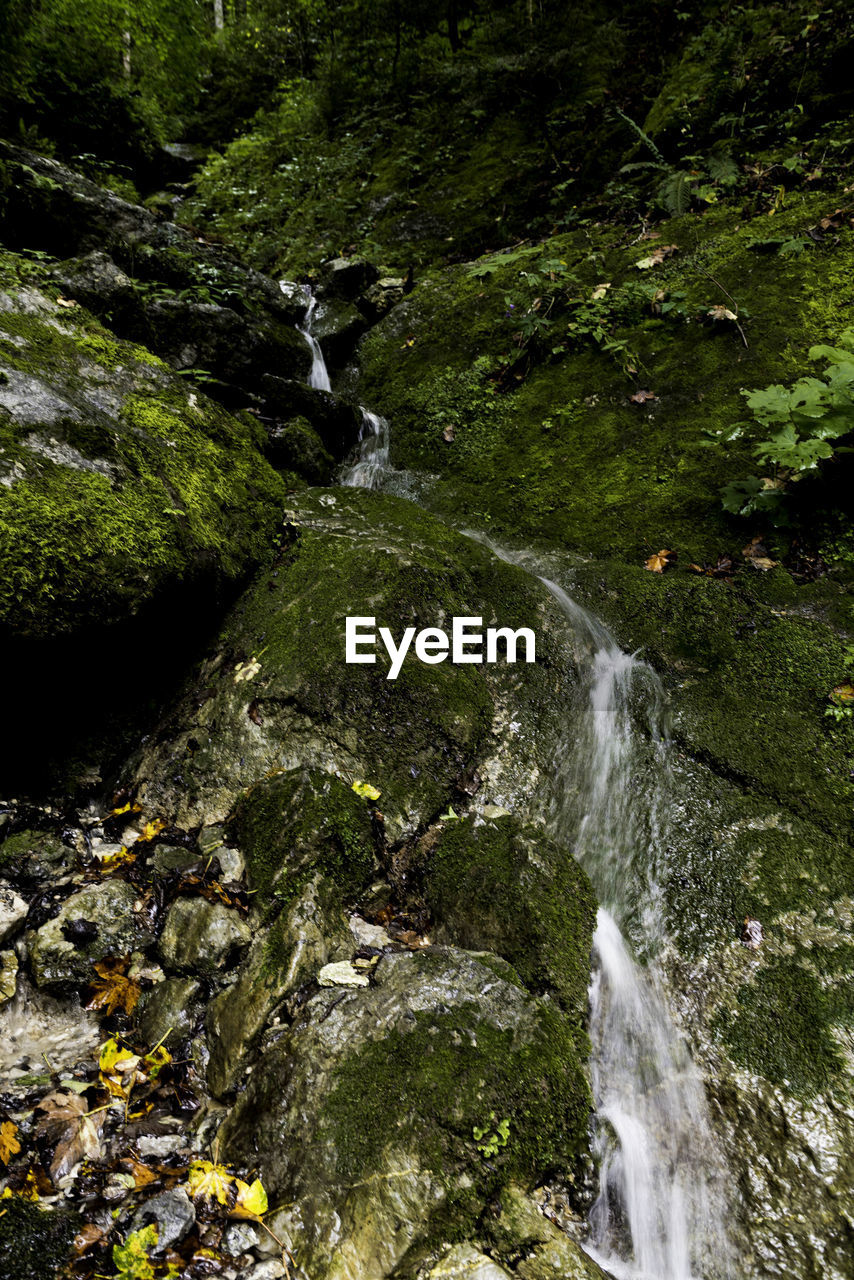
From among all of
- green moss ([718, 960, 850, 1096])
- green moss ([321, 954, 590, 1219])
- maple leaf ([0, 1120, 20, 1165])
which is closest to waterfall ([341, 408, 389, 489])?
green moss ([321, 954, 590, 1219])

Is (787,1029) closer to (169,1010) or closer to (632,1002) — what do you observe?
(632,1002)

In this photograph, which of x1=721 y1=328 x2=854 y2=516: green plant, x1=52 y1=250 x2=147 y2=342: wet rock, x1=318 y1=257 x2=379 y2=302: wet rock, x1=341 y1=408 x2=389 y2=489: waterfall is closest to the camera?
x1=721 y1=328 x2=854 y2=516: green plant

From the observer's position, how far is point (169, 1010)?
8.50 feet

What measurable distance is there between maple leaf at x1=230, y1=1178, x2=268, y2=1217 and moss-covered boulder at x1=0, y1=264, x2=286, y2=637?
252 centimetres

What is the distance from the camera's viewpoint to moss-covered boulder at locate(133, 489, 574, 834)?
135 inches

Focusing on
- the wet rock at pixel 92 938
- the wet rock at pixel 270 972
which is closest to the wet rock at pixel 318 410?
the wet rock at pixel 92 938

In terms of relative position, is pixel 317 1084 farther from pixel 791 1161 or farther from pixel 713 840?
pixel 713 840

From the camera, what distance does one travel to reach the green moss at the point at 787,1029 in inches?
96.1

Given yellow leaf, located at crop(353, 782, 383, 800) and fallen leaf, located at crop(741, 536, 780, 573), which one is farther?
fallen leaf, located at crop(741, 536, 780, 573)

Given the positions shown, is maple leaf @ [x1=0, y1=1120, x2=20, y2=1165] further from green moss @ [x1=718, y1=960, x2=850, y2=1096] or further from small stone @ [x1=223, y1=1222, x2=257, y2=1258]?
green moss @ [x1=718, y1=960, x2=850, y2=1096]

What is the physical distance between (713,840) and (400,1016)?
1955 mm

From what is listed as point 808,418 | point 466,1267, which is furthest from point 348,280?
point 466,1267

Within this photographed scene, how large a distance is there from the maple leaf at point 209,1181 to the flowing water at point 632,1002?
1399 mm

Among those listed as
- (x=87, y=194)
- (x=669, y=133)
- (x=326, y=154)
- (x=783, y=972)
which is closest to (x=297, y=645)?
(x=783, y=972)
